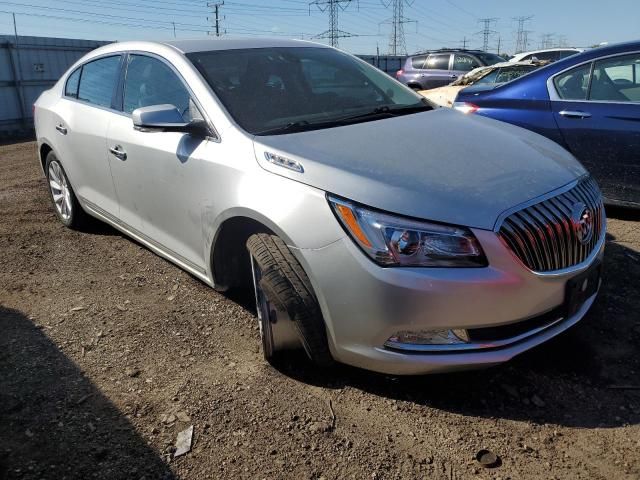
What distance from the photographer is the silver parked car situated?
2.18m

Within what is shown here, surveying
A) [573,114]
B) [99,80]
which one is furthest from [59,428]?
[573,114]

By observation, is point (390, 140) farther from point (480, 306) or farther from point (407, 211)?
point (480, 306)

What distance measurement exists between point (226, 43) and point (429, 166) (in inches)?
73.1

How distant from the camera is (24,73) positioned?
15078 millimetres

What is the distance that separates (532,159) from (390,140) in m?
0.69

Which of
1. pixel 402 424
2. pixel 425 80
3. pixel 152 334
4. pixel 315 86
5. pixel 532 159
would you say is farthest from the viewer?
pixel 425 80

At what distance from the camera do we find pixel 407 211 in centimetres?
219

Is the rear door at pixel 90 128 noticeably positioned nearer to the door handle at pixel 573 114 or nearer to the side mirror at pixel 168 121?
the side mirror at pixel 168 121

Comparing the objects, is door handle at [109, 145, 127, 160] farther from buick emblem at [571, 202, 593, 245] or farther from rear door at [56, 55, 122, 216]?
buick emblem at [571, 202, 593, 245]

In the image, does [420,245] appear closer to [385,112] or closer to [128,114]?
[385,112]

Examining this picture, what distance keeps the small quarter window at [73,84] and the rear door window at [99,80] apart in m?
0.07

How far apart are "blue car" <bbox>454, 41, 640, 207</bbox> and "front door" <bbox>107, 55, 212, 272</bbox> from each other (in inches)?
120

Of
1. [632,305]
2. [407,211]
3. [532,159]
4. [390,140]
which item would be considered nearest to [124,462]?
[407,211]

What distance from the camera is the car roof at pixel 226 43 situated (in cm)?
347
